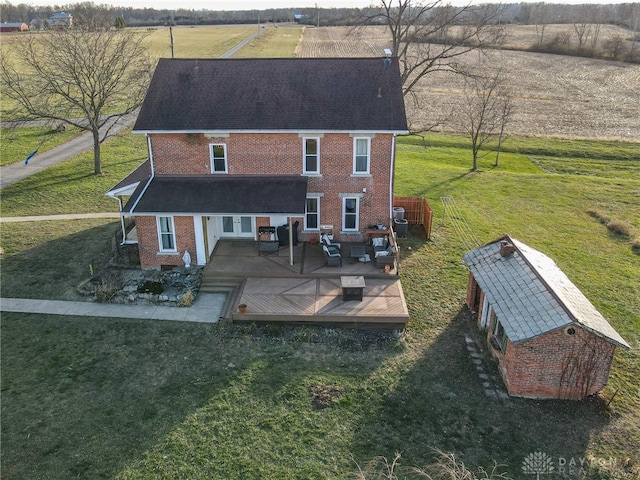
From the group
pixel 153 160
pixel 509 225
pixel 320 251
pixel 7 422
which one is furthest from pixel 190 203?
pixel 509 225

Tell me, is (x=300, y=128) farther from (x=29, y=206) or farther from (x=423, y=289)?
(x=29, y=206)

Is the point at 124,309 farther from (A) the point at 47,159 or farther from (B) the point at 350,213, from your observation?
(A) the point at 47,159

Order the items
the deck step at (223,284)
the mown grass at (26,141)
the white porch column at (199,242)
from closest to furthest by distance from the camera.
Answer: the deck step at (223,284) < the white porch column at (199,242) < the mown grass at (26,141)

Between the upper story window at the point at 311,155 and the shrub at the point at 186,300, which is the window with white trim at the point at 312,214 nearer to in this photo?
the upper story window at the point at 311,155

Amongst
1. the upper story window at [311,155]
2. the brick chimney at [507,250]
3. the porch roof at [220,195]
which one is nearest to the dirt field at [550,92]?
the upper story window at [311,155]

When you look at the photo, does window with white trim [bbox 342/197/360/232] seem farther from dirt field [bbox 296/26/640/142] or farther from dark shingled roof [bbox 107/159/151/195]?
dirt field [bbox 296/26/640/142]

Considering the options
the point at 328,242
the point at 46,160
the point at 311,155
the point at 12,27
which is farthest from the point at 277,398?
the point at 12,27

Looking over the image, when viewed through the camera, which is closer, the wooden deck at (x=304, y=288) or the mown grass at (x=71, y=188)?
the wooden deck at (x=304, y=288)
